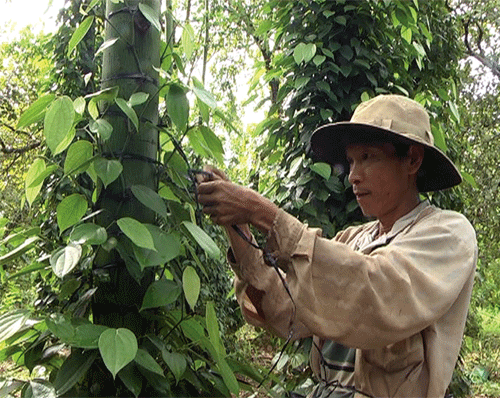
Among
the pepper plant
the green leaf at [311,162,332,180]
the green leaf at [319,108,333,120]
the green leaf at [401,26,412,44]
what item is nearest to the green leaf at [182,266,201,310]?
the pepper plant

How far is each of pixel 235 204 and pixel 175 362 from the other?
0.83 ft

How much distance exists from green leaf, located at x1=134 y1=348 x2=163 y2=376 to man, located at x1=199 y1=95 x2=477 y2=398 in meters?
0.22

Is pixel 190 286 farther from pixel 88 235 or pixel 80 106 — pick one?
pixel 80 106

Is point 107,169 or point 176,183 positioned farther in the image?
point 176,183

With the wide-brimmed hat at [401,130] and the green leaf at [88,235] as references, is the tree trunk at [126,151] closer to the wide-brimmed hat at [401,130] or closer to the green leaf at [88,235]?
the green leaf at [88,235]

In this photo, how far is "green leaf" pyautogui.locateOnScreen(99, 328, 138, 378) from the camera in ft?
2.32

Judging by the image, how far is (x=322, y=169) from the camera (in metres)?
1.81

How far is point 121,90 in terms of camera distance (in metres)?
0.92

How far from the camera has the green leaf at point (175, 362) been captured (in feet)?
2.68

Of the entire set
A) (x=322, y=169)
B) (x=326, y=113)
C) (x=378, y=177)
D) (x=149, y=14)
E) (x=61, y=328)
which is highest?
(x=149, y=14)

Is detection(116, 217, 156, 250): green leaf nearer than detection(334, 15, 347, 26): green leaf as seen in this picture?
Yes

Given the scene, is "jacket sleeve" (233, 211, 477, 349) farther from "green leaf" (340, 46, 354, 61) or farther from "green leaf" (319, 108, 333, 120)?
"green leaf" (340, 46, 354, 61)

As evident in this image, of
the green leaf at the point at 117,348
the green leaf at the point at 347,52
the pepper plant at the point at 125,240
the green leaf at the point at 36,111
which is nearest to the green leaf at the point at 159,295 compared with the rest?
the pepper plant at the point at 125,240

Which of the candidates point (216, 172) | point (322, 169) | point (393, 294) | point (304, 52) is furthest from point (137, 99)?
point (304, 52)
